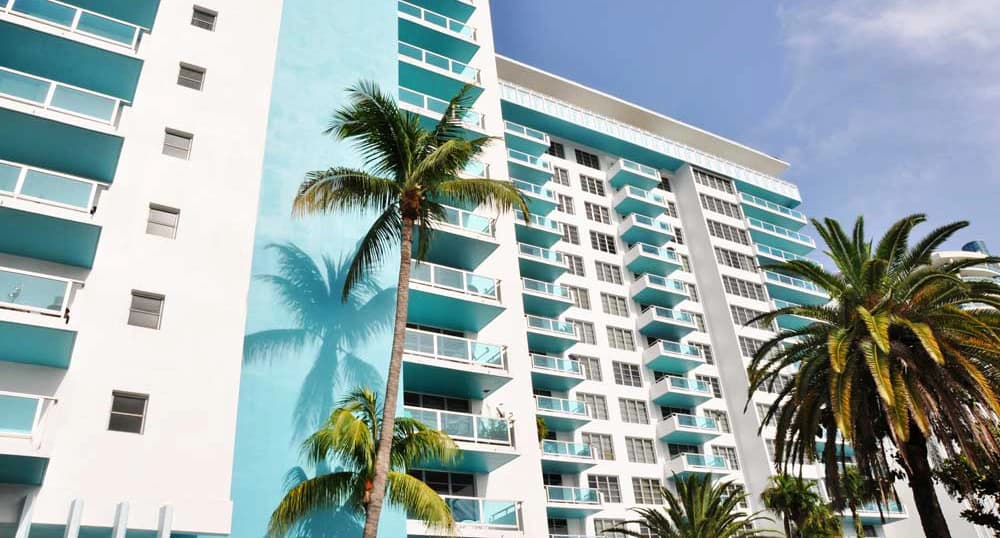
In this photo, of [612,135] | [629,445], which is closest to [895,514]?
[629,445]

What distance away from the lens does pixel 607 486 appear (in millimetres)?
45125

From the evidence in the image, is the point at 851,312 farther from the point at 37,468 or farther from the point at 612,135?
the point at 612,135

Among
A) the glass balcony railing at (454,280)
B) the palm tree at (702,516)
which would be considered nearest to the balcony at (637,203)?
the palm tree at (702,516)

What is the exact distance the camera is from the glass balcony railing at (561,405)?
42156 millimetres

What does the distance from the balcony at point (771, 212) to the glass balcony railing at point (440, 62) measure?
35985 mm

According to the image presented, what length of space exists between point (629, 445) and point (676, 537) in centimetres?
1218

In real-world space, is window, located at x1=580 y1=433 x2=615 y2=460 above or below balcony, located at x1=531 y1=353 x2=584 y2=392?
below

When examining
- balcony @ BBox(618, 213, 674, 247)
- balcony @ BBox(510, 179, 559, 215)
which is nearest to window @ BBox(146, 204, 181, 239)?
balcony @ BBox(510, 179, 559, 215)

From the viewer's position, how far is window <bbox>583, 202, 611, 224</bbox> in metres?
57.7

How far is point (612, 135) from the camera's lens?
5988cm

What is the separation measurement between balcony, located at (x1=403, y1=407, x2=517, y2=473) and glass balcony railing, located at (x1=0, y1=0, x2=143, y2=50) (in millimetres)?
→ 16556

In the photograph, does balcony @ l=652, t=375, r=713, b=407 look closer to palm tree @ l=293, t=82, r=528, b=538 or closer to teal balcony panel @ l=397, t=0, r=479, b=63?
teal balcony panel @ l=397, t=0, r=479, b=63

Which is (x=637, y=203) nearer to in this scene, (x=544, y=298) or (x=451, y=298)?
(x=544, y=298)

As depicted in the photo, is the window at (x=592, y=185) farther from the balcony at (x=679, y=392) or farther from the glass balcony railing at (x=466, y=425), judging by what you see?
the glass balcony railing at (x=466, y=425)
